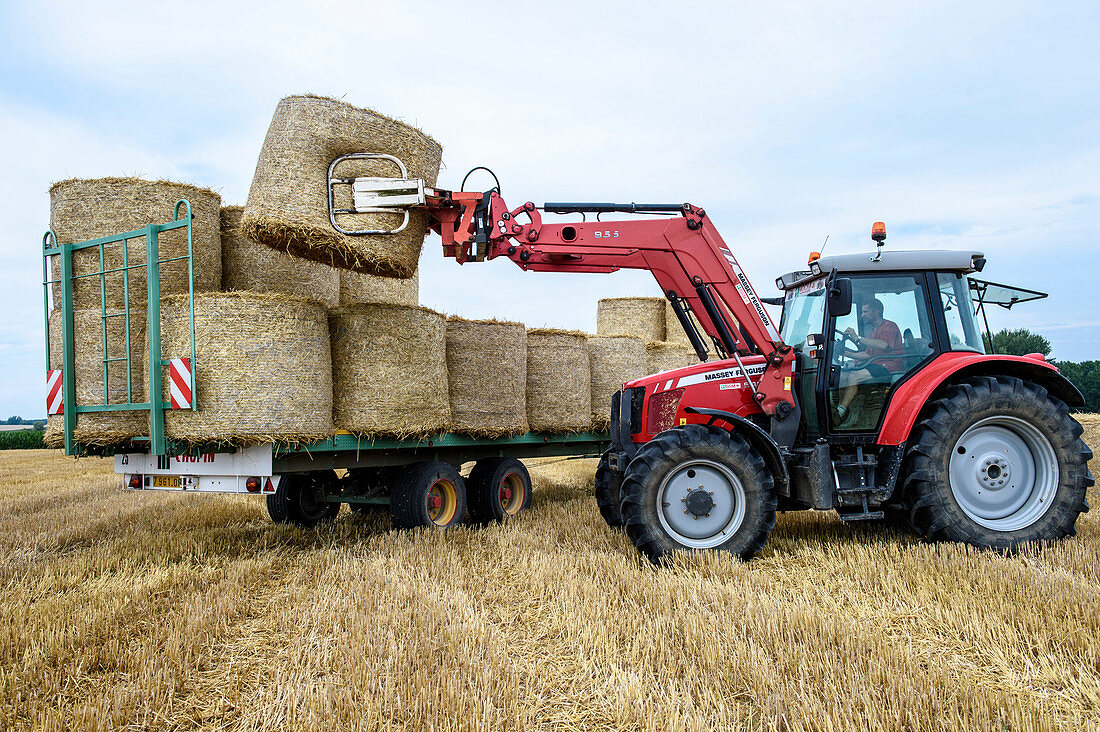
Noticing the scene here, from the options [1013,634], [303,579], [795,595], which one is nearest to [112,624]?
[303,579]

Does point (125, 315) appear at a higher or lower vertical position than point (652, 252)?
lower

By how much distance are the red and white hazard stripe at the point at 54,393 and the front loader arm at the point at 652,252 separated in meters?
3.35

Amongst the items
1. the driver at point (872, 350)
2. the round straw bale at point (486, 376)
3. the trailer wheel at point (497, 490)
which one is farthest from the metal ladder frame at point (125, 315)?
the driver at point (872, 350)

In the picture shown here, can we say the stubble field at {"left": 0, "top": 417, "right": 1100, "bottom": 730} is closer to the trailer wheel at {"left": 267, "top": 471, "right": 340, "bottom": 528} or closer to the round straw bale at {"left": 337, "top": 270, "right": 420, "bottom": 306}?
the trailer wheel at {"left": 267, "top": 471, "right": 340, "bottom": 528}

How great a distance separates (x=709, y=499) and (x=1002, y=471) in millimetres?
2241

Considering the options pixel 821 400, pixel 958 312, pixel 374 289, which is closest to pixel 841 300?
pixel 821 400

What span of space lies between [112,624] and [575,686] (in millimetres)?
2651

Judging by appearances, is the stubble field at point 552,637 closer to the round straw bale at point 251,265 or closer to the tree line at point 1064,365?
the round straw bale at point 251,265

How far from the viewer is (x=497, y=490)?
793cm

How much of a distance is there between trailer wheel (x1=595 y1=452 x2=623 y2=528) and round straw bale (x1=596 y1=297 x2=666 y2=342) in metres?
4.78

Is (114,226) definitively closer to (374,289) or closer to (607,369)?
(374,289)

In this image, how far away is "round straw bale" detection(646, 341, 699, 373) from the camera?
10.1m

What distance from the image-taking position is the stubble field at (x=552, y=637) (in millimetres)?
3023

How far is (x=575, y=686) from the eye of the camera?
3.38 metres
